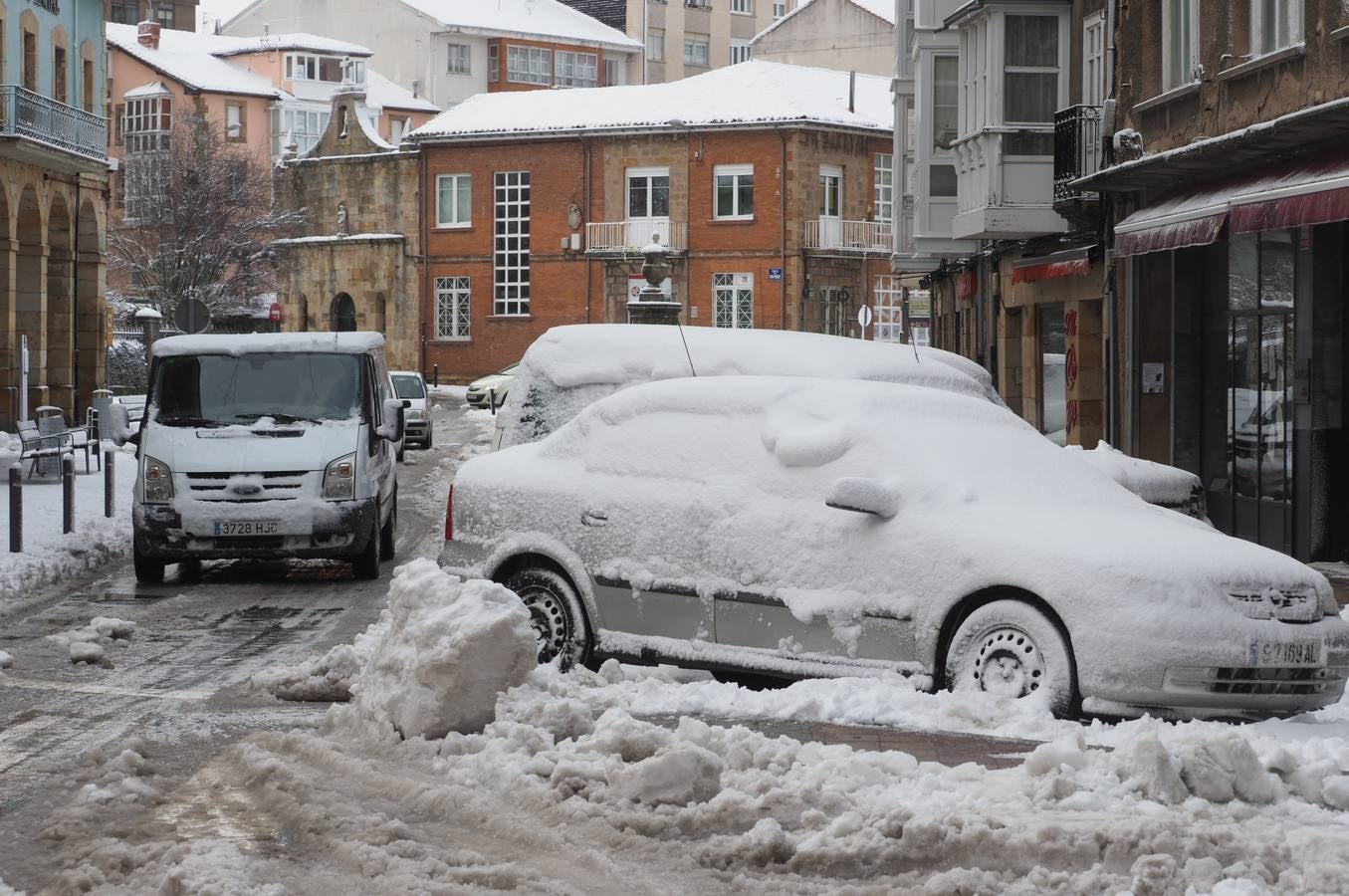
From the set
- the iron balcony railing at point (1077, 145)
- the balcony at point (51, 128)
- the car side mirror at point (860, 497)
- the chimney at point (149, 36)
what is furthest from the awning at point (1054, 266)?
the chimney at point (149, 36)

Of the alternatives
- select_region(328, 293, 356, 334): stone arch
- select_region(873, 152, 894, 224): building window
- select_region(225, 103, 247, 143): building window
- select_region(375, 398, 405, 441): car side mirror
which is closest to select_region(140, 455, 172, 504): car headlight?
select_region(375, 398, 405, 441): car side mirror

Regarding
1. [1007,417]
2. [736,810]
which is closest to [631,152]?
[1007,417]

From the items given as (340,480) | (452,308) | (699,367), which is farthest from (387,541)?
(452,308)

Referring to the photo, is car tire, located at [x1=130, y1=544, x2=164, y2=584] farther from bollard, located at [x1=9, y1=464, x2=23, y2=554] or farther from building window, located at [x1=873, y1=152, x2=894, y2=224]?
building window, located at [x1=873, y1=152, x2=894, y2=224]

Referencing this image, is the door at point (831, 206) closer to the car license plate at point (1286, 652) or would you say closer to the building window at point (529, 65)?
the building window at point (529, 65)

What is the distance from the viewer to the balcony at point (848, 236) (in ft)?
203

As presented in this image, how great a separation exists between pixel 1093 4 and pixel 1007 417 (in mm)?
16292

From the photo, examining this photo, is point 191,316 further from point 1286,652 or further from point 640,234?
point 640,234

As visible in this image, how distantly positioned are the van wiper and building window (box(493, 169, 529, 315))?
49070mm

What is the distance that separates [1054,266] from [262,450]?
13032mm

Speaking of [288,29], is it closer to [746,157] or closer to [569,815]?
[746,157]

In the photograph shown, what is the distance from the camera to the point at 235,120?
84.4 meters

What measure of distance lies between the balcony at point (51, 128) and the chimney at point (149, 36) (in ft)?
158

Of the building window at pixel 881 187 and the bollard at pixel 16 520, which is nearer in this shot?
the bollard at pixel 16 520
